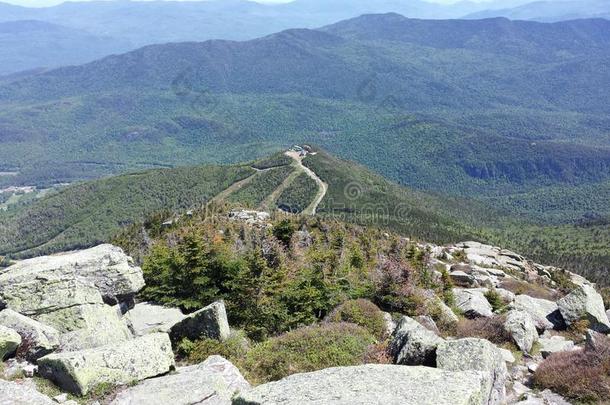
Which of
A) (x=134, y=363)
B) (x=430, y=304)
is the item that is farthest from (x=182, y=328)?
(x=430, y=304)

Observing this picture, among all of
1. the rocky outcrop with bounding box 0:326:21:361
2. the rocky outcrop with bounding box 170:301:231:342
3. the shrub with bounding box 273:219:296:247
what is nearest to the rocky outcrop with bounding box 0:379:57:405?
the rocky outcrop with bounding box 0:326:21:361

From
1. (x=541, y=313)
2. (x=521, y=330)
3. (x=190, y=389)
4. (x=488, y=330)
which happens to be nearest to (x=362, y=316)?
(x=488, y=330)

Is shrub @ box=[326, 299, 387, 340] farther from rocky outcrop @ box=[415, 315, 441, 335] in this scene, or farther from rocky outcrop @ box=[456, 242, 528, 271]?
rocky outcrop @ box=[456, 242, 528, 271]

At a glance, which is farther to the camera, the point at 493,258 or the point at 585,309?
the point at 493,258

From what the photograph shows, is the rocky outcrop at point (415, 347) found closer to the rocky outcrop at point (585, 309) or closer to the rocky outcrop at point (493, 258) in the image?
the rocky outcrop at point (585, 309)

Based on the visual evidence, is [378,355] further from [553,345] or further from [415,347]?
[553,345]

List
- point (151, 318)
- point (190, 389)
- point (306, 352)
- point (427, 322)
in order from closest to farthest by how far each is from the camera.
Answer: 1. point (190, 389)
2. point (306, 352)
3. point (151, 318)
4. point (427, 322)

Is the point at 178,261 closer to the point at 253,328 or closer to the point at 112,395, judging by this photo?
the point at 253,328

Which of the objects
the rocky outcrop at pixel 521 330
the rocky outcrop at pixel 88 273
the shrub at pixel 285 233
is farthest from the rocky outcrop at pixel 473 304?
the rocky outcrop at pixel 88 273
